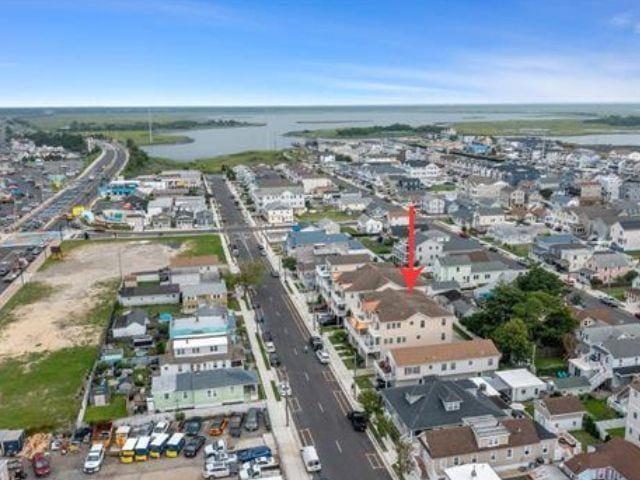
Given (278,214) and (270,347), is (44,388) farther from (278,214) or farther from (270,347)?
(278,214)

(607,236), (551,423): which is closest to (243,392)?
(551,423)

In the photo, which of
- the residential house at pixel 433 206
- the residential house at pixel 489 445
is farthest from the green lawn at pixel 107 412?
the residential house at pixel 433 206

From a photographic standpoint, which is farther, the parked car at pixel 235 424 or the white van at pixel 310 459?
the parked car at pixel 235 424

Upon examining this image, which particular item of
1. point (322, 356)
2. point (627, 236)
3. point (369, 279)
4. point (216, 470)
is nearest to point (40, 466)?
point (216, 470)

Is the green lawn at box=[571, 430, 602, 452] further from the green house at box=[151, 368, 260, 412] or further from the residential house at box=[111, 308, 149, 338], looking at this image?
the residential house at box=[111, 308, 149, 338]

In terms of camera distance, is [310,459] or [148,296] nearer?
[310,459]

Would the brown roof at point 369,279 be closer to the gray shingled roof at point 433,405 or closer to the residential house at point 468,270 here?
the residential house at point 468,270

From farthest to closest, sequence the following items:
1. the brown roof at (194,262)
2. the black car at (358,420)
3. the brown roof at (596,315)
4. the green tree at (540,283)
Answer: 1. the brown roof at (194,262)
2. the green tree at (540,283)
3. the brown roof at (596,315)
4. the black car at (358,420)

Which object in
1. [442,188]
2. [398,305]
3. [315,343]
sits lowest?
[315,343]
